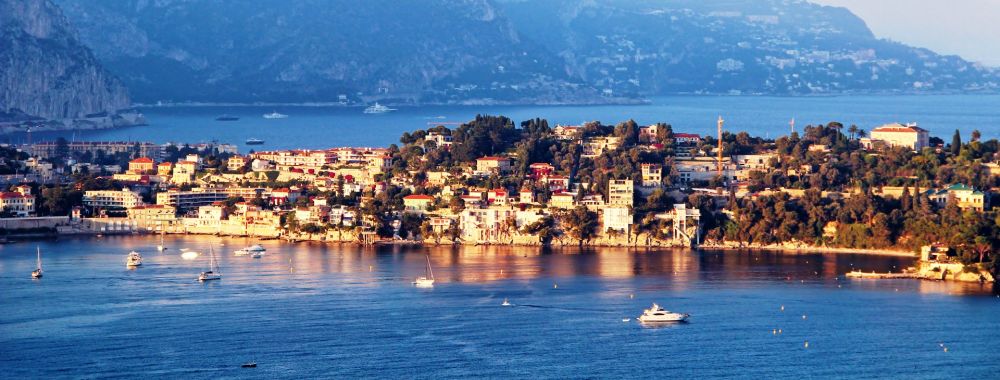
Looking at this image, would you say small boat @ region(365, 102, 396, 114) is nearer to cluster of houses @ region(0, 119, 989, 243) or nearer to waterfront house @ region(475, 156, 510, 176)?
cluster of houses @ region(0, 119, 989, 243)

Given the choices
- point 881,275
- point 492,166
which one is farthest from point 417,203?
point 881,275

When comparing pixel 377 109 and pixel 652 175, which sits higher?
pixel 377 109

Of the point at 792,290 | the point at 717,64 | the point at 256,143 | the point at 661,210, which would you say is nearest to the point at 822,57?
the point at 717,64

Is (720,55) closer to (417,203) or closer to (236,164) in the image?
(236,164)

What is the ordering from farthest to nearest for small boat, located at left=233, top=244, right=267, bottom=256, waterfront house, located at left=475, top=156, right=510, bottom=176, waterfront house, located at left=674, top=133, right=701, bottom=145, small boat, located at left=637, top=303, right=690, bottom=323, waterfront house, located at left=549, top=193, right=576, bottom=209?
waterfront house, located at left=674, top=133, right=701, bottom=145
waterfront house, located at left=475, top=156, right=510, bottom=176
waterfront house, located at left=549, top=193, right=576, bottom=209
small boat, located at left=233, top=244, right=267, bottom=256
small boat, located at left=637, top=303, right=690, bottom=323

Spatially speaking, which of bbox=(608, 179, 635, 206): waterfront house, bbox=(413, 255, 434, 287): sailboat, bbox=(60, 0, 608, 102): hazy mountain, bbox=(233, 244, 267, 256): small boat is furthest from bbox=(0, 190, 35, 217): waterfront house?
bbox=(60, 0, 608, 102): hazy mountain

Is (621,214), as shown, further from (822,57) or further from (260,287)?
(822,57)
